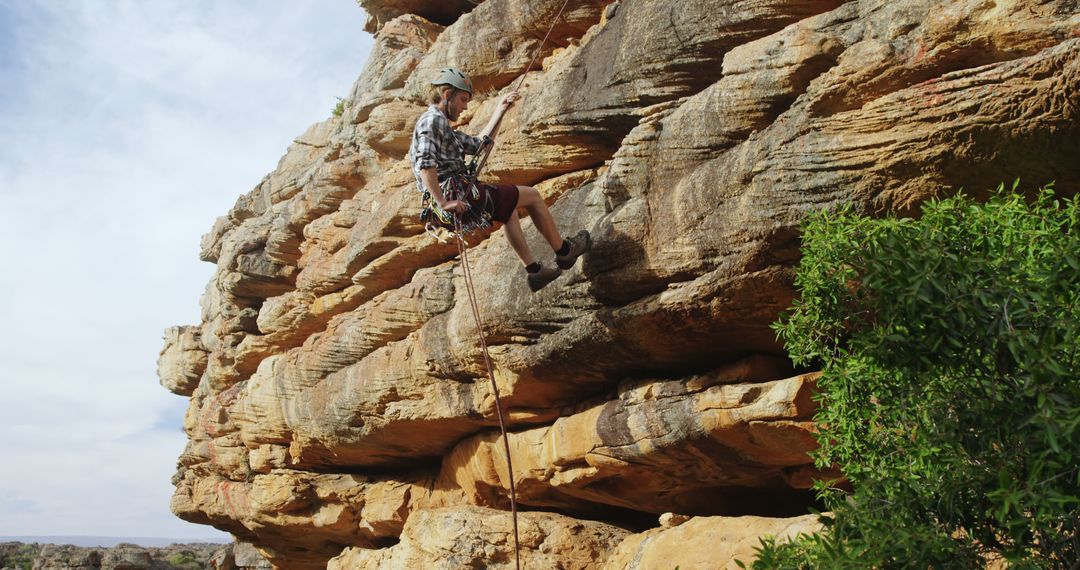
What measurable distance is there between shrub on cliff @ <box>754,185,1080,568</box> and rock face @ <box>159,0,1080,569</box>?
2240mm

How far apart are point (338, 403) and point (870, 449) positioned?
12079 millimetres

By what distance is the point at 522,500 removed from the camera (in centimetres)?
1490

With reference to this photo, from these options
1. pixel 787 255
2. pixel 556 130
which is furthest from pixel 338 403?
pixel 787 255

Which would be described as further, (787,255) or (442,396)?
(442,396)

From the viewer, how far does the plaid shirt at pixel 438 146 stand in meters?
10.8

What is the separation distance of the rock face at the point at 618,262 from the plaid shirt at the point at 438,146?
6.47 feet

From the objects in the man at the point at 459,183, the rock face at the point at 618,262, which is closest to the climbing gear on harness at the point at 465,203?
the man at the point at 459,183

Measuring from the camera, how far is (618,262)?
1126cm

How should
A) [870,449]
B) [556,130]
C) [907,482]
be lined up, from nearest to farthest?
[907,482] → [870,449] → [556,130]

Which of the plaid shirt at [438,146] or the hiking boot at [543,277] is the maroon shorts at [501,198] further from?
the hiking boot at [543,277]

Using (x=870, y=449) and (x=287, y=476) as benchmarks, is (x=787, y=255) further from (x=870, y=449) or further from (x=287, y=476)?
(x=287, y=476)

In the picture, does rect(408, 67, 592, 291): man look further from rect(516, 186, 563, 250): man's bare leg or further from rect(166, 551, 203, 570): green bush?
rect(166, 551, 203, 570): green bush

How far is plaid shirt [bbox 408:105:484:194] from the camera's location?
35.6 ft

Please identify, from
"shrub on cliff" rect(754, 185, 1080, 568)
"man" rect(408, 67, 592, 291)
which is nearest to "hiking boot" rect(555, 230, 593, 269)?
"man" rect(408, 67, 592, 291)
